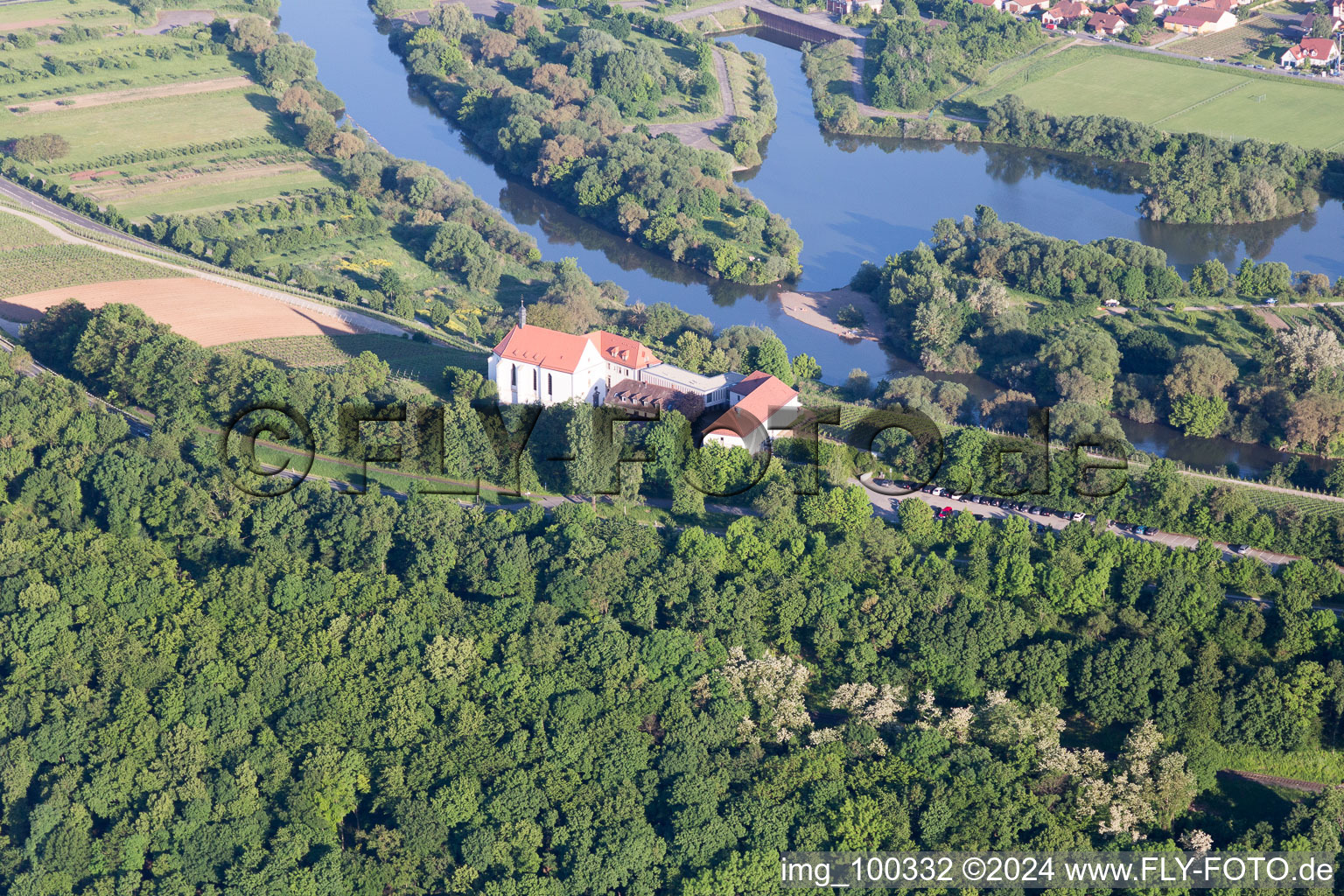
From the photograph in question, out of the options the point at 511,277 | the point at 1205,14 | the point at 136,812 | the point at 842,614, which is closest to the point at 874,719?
the point at 842,614

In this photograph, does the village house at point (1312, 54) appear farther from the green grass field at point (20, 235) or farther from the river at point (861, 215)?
the green grass field at point (20, 235)

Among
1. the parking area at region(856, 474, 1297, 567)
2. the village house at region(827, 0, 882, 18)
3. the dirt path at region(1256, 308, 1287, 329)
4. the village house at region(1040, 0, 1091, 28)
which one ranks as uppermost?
the village house at region(827, 0, 882, 18)

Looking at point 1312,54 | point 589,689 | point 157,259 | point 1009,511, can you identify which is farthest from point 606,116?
point 589,689


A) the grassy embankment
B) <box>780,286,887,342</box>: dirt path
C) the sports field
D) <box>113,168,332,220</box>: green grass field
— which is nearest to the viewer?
<box>780,286,887,342</box>: dirt path

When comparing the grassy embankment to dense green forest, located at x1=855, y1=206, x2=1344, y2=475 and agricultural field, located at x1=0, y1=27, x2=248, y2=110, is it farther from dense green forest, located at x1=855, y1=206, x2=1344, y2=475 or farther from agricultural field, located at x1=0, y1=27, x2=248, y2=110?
dense green forest, located at x1=855, y1=206, x2=1344, y2=475

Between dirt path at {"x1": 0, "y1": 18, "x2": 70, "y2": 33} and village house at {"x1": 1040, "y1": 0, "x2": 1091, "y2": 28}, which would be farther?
village house at {"x1": 1040, "y1": 0, "x2": 1091, "y2": 28}

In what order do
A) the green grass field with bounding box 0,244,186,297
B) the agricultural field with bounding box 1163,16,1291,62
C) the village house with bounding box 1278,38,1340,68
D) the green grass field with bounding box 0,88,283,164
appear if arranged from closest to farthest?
the green grass field with bounding box 0,244,186,297 → the green grass field with bounding box 0,88,283,164 → the village house with bounding box 1278,38,1340,68 → the agricultural field with bounding box 1163,16,1291,62

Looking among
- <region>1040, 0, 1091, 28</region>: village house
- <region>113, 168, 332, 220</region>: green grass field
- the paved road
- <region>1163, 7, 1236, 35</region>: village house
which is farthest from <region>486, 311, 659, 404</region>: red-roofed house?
<region>1163, 7, 1236, 35</region>: village house

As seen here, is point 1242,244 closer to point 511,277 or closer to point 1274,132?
point 1274,132
